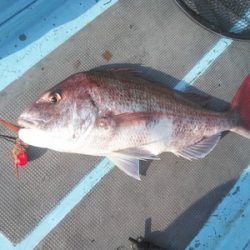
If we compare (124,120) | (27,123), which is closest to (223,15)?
(124,120)

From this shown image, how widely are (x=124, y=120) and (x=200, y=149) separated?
68cm

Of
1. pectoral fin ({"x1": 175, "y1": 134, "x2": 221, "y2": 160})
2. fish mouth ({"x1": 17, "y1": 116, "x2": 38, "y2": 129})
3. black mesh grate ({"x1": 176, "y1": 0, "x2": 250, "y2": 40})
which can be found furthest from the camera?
black mesh grate ({"x1": 176, "y1": 0, "x2": 250, "y2": 40})

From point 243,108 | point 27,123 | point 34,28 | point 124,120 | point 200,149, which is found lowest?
point 200,149

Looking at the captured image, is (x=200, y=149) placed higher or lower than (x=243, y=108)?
lower

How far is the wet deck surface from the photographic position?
2.63 meters

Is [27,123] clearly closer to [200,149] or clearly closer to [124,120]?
[124,120]

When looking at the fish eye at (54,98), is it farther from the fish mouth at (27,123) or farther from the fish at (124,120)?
the fish mouth at (27,123)

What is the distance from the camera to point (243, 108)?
297 cm

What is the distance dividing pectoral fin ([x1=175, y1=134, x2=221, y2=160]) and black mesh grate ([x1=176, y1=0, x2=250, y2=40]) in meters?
0.88

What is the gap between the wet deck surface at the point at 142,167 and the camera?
104 inches

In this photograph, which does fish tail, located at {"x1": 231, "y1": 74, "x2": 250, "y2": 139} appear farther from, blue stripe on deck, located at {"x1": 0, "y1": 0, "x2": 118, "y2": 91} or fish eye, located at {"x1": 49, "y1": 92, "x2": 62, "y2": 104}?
fish eye, located at {"x1": 49, "y1": 92, "x2": 62, "y2": 104}

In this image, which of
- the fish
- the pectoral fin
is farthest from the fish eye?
the pectoral fin

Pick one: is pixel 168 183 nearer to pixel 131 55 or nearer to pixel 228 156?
pixel 228 156

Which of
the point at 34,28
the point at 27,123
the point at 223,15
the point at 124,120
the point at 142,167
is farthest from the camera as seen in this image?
the point at 223,15
